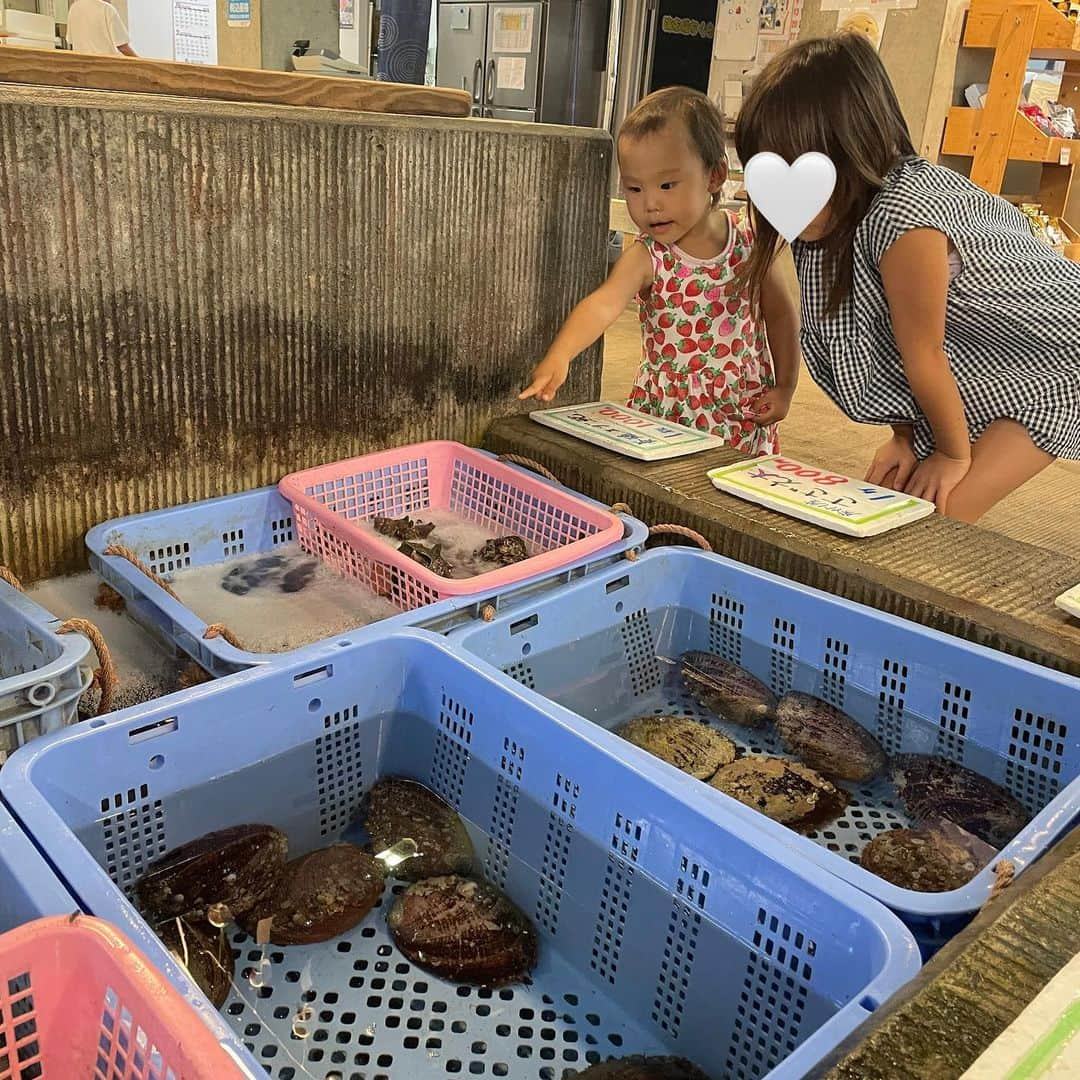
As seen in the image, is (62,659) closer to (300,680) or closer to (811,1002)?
(300,680)

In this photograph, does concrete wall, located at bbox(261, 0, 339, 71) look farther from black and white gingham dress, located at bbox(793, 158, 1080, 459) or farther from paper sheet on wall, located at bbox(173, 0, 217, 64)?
black and white gingham dress, located at bbox(793, 158, 1080, 459)

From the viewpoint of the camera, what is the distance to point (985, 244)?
1906mm

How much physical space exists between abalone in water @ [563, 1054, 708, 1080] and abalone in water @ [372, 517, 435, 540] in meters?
1.01

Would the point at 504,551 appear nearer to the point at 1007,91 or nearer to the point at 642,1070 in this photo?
the point at 642,1070

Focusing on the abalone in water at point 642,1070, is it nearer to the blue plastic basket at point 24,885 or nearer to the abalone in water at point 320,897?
the abalone in water at point 320,897

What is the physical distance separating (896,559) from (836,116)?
0.79 meters

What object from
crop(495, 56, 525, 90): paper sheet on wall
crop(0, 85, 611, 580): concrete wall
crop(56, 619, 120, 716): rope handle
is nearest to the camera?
crop(56, 619, 120, 716): rope handle

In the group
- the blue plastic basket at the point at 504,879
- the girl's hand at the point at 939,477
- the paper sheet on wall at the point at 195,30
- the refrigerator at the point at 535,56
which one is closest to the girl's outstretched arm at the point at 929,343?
the girl's hand at the point at 939,477

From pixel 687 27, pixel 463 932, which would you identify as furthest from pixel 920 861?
pixel 687 27

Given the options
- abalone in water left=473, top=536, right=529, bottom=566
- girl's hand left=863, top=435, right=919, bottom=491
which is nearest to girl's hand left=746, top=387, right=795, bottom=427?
girl's hand left=863, top=435, right=919, bottom=491

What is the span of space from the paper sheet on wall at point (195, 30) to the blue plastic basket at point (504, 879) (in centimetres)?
707

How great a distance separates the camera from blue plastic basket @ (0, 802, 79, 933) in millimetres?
837

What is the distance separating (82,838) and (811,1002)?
746 millimetres

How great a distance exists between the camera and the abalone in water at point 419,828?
3.87ft
